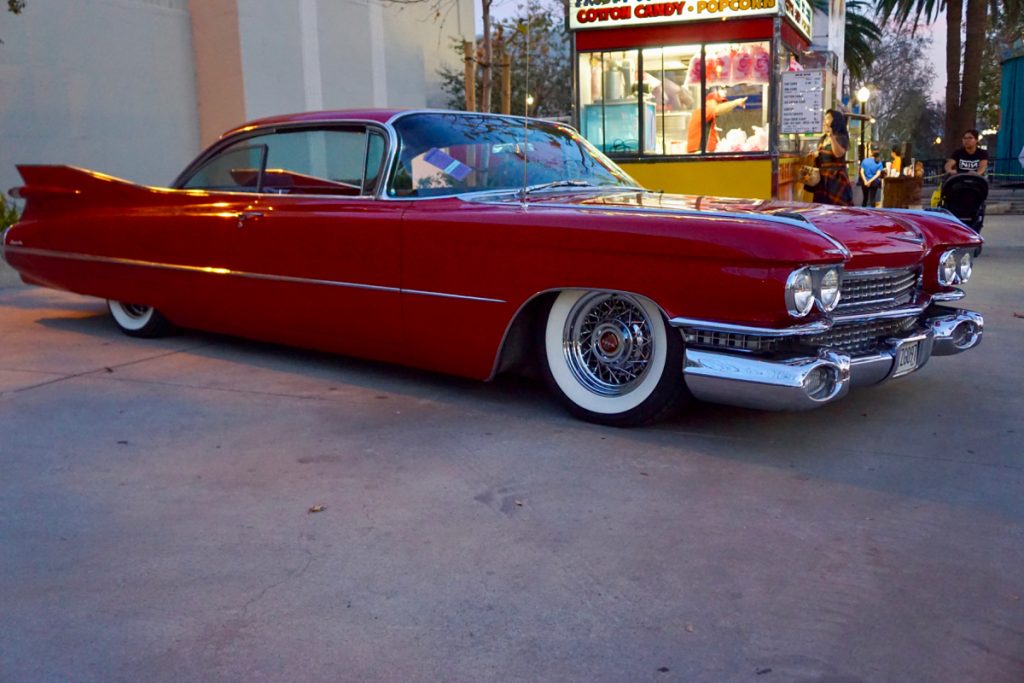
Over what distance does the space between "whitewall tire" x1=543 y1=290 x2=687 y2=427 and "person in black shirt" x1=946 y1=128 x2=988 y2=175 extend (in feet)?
25.0

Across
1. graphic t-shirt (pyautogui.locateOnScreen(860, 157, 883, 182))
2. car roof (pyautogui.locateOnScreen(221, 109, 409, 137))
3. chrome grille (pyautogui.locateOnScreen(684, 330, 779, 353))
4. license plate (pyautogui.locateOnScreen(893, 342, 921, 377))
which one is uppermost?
car roof (pyautogui.locateOnScreen(221, 109, 409, 137))

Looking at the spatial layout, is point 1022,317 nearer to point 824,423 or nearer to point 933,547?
point 824,423

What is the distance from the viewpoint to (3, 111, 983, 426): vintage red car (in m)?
3.85

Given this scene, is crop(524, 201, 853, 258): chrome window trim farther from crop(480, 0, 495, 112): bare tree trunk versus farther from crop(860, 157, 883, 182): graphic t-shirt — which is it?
crop(860, 157, 883, 182): graphic t-shirt

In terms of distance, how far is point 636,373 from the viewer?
4.30m

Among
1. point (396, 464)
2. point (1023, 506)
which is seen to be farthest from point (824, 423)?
point (396, 464)

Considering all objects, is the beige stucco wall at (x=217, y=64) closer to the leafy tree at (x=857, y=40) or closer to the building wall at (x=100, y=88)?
the building wall at (x=100, y=88)

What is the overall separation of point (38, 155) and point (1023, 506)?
40.7ft

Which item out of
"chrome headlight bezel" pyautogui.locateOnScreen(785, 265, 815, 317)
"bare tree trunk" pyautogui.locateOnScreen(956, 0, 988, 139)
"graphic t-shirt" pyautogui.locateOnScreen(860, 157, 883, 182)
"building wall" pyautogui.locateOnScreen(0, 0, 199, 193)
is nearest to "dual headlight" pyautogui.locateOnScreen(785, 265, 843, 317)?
"chrome headlight bezel" pyautogui.locateOnScreen(785, 265, 815, 317)

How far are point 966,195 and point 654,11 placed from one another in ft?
12.6

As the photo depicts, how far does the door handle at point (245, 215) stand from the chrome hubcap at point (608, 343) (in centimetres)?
206

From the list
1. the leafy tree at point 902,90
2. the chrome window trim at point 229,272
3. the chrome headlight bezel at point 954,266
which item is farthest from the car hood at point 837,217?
the leafy tree at point 902,90

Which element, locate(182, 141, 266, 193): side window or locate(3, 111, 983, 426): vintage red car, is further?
locate(182, 141, 266, 193): side window

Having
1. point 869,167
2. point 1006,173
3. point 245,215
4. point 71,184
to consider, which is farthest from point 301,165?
point 1006,173
